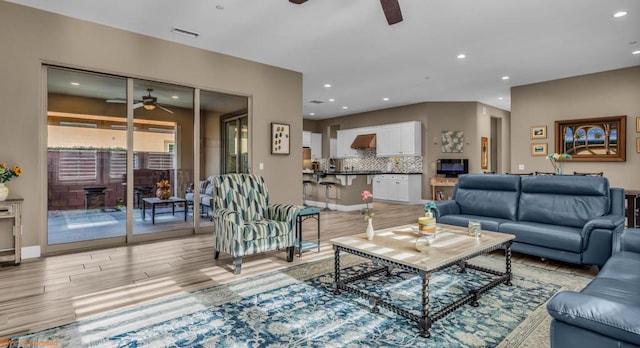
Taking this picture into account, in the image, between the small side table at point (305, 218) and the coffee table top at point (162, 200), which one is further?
the coffee table top at point (162, 200)

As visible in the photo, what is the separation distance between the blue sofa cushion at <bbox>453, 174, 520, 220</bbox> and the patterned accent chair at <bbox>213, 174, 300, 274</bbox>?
2519 millimetres

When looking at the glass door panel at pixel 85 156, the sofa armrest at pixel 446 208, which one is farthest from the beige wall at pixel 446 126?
the glass door panel at pixel 85 156

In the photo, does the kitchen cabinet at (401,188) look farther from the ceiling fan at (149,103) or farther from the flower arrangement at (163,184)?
the ceiling fan at (149,103)

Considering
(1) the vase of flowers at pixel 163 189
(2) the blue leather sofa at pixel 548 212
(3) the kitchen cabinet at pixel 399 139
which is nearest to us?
(2) the blue leather sofa at pixel 548 212

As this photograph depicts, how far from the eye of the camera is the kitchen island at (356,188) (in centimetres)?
776

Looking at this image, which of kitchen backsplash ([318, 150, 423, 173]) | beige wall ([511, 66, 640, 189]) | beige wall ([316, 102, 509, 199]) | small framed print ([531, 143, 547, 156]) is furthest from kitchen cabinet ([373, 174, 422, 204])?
small framed print ([531, 143, 547, 156])

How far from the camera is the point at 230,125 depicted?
5.60 meters

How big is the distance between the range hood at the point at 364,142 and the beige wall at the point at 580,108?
4.02 metres

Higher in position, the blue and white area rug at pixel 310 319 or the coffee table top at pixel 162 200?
the coffee table top at pixel 162 200

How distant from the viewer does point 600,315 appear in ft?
4.25

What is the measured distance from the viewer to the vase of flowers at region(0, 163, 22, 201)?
3480 mm

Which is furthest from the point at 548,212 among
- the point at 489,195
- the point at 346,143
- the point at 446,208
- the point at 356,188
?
the point at 346,143

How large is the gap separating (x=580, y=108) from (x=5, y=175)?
30.1 ft

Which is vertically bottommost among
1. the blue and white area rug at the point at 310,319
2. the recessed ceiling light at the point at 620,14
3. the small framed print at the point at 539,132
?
the blue and white area rug at the point at 310,319
